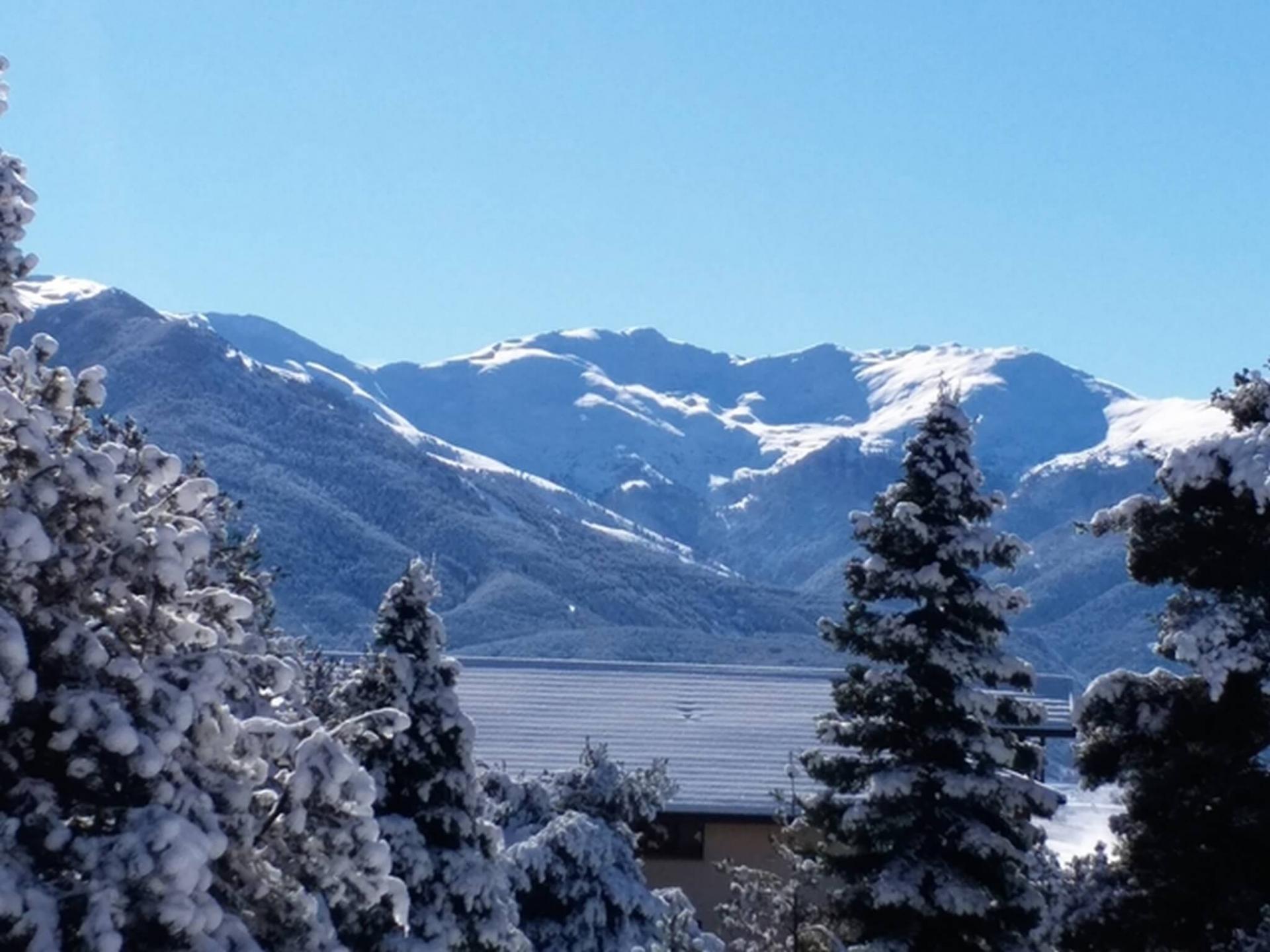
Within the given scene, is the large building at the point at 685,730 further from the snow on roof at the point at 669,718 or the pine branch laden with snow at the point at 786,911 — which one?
the pine branch laden with snow at the point at 786,911

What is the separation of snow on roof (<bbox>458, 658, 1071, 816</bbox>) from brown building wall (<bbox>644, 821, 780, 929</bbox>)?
456 mm

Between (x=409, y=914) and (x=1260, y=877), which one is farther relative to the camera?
(x=409, y=914)

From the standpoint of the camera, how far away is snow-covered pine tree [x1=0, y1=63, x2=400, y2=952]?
674 cm

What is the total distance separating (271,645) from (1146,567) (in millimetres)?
9309

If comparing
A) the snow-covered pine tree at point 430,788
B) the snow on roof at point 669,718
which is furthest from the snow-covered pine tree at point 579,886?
the snow on roof at point 669,718

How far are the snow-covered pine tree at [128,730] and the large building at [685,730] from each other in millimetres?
18160

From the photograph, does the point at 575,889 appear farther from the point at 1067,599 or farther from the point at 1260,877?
the point at 1067,599

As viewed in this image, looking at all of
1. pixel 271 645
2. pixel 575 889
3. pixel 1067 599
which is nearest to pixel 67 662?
pixel 271 645

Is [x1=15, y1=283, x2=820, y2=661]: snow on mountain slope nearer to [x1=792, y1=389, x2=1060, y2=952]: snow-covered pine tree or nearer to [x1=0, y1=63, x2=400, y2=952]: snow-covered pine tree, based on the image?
[x1=792, y1=389, x2=1060, y2=952]: snow-covered pine tree

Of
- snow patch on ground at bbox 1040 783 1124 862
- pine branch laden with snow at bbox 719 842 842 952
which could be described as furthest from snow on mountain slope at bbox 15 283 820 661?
pine branch laden with snow at bbox 719 842 842 952

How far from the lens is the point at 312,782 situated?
24.9 ft

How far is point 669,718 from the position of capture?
3406 centimetres

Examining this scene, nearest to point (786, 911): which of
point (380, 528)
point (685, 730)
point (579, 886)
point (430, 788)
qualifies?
point (430, 788)

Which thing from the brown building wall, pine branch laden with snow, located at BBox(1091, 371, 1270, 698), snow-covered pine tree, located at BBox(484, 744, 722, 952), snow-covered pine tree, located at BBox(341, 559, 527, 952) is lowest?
the brown building wall
